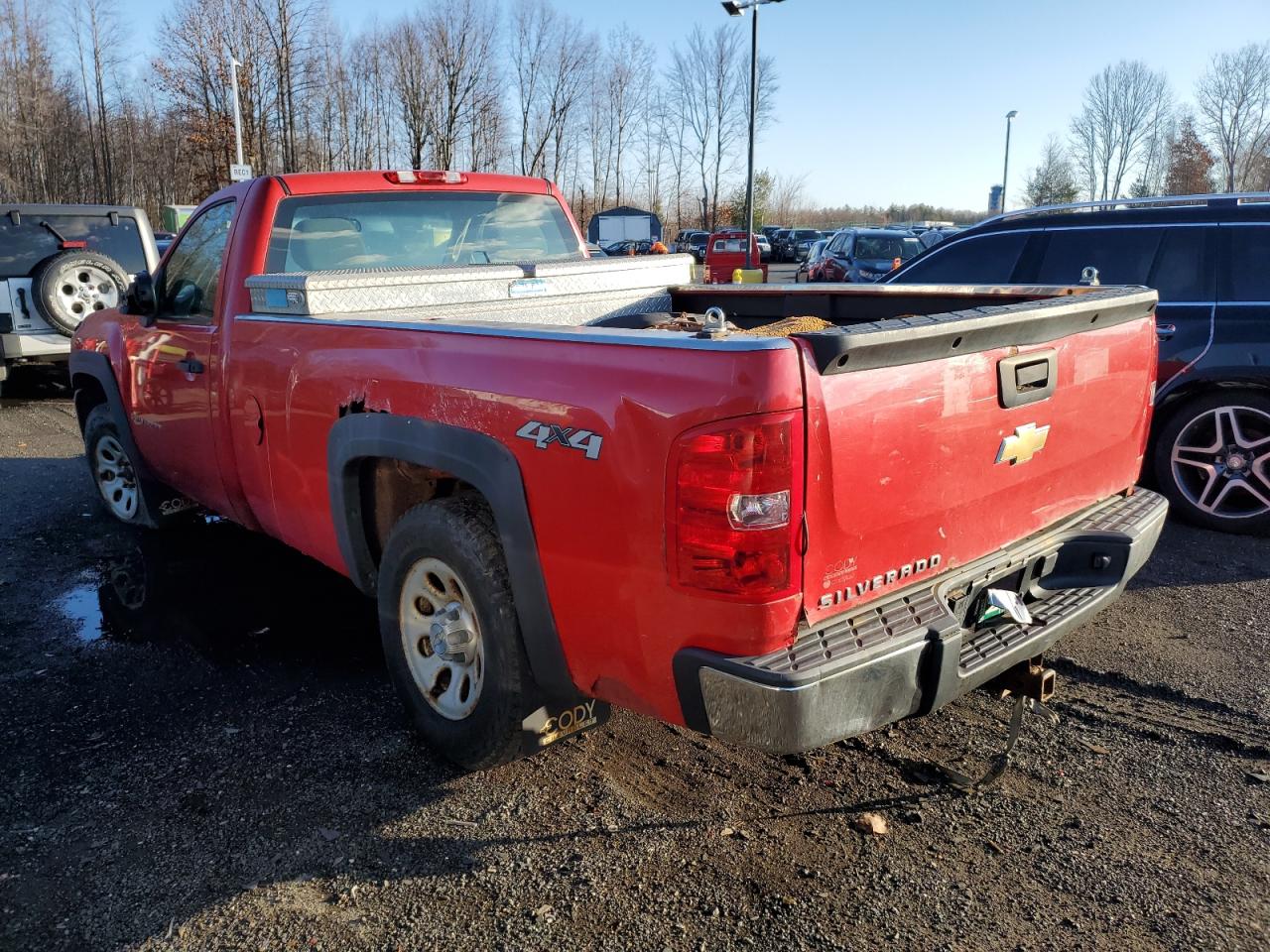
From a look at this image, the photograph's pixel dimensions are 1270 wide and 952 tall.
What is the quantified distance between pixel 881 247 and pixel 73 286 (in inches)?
634

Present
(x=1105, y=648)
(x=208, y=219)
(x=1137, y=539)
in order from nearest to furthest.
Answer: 1. (x=1137, y=539)
2. (x=1105, y=648)
3. (x=208, y=219)

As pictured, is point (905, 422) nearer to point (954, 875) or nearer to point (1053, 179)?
point (954, 875)

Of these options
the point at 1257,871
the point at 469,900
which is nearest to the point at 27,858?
the point at 469,900

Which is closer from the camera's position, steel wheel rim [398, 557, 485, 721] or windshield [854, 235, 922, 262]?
steel wheel rim [398, 557, 485, 721]

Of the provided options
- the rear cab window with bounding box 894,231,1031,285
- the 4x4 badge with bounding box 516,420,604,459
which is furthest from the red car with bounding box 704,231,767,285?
the 4x4 badge with bounding box 516,420,604,459

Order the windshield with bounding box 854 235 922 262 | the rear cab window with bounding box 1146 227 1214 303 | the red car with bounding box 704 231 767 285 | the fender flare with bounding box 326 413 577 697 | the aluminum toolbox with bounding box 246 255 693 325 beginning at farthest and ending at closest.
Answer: the red car with bounding box 704 231 767 285, the windshield with bounding box 854 235 922 262, the rear cab window with bounding box 1146 227 1214 303, the aluminum toolbox with bounding box 246 255 693 325, the fender flare with bounding box 326 413 577 697

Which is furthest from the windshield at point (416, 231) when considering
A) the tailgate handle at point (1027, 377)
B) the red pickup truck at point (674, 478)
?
the tailgate handle at point (1027, 377)

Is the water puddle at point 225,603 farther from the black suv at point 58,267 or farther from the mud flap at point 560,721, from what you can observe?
the black suv at point 58,267

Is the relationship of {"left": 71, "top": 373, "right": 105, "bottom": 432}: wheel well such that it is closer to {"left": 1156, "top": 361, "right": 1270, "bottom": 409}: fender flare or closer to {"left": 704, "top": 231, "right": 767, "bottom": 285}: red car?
{"left": 1156, "top": 361, "right": 1270, "bottom": 409}: fender flare

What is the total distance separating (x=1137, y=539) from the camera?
319 cm

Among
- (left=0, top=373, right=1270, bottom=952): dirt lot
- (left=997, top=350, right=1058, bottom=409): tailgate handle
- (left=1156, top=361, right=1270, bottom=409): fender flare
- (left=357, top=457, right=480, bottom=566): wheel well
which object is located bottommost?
(left=0, top=373, right=1270, bottom=952): dirt lot

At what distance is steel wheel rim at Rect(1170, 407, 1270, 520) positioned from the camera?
5.59 m

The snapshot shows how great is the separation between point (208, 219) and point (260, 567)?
1.90m

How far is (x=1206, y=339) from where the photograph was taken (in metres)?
5.69
